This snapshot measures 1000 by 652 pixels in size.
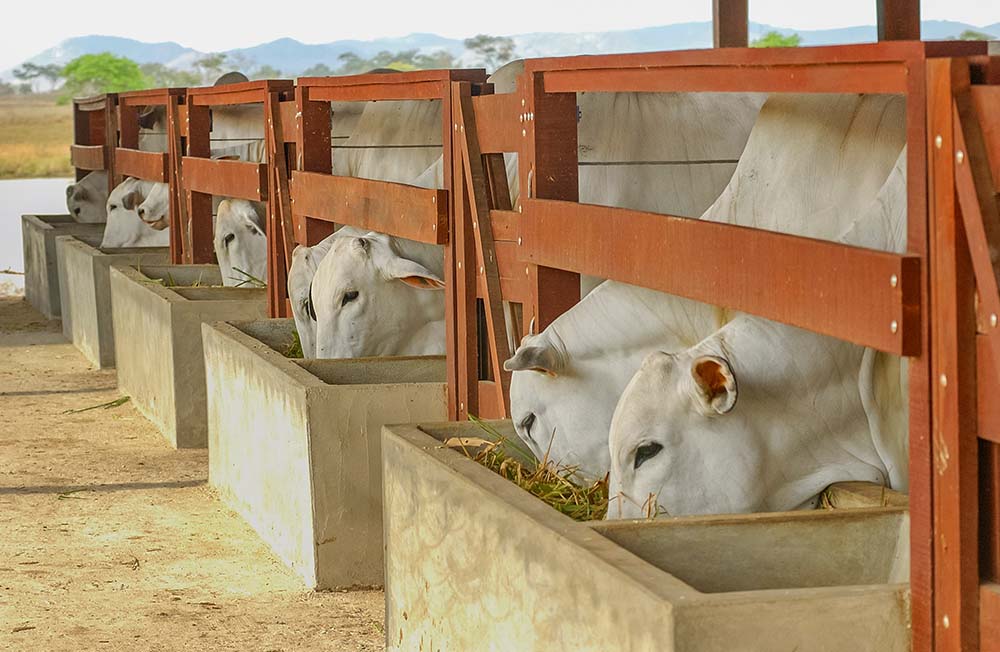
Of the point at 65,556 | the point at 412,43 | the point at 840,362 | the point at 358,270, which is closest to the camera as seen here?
the point at 840,362

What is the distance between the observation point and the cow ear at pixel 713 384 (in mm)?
3211

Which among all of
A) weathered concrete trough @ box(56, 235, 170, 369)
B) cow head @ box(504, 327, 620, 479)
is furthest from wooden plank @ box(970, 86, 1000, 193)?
weathered concrete trough @ box(56, 235, 170, 369)

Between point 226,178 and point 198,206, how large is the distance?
3.80 ft

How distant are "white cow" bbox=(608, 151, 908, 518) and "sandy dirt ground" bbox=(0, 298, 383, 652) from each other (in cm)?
146

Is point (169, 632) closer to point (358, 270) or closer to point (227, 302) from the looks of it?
point (358, 270)

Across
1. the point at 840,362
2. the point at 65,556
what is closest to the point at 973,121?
the point at 840,362

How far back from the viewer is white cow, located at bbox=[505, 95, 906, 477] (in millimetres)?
3812

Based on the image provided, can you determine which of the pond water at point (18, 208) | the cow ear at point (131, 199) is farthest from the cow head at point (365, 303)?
the pond water at point (18, 208)

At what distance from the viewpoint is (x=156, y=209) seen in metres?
10.6

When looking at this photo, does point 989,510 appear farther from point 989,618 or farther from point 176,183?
point 176,183

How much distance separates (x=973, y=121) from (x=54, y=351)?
9.88 metres

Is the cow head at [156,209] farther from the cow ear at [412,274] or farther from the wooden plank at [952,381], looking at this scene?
the wooden plank at [952,381]

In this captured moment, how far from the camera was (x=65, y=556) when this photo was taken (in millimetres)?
5594

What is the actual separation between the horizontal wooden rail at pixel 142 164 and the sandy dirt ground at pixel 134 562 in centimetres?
205
